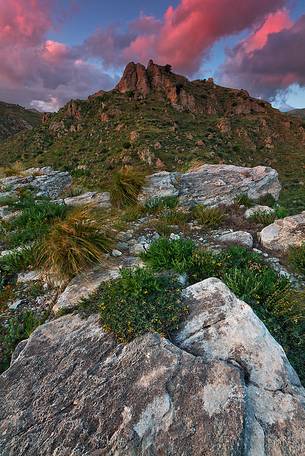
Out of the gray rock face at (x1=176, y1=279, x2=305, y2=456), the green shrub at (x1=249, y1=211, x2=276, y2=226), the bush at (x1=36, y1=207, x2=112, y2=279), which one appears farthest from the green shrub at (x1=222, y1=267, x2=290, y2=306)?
the green shrub at (x1=249, y1=211, x2=276, y2=226)

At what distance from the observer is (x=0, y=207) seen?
9.33m

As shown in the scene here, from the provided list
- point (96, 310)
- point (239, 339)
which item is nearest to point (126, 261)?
point (96, 310)

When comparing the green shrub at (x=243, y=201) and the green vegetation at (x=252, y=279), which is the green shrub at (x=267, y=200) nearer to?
the green shrub at (x=243, y=201)

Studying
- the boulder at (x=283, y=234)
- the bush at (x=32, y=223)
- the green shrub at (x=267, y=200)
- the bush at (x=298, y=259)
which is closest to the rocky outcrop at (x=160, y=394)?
the bush at (x=298, y=259)

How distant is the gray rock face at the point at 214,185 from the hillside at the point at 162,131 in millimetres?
33228

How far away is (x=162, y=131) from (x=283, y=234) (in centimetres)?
5762

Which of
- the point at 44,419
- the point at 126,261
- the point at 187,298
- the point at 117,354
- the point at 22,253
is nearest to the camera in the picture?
the point at 44,419

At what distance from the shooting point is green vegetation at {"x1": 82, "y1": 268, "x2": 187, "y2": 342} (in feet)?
11.8

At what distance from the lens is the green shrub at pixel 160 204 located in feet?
26.9

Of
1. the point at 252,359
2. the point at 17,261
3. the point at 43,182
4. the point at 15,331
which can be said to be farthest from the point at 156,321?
the point at 43,182

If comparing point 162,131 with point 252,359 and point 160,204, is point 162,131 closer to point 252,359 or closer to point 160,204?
point 160,204

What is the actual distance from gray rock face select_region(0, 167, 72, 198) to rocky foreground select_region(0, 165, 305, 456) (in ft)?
26.8

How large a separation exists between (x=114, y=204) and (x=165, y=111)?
71.5 m

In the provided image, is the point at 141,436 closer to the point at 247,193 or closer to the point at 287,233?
the point at 287,233
